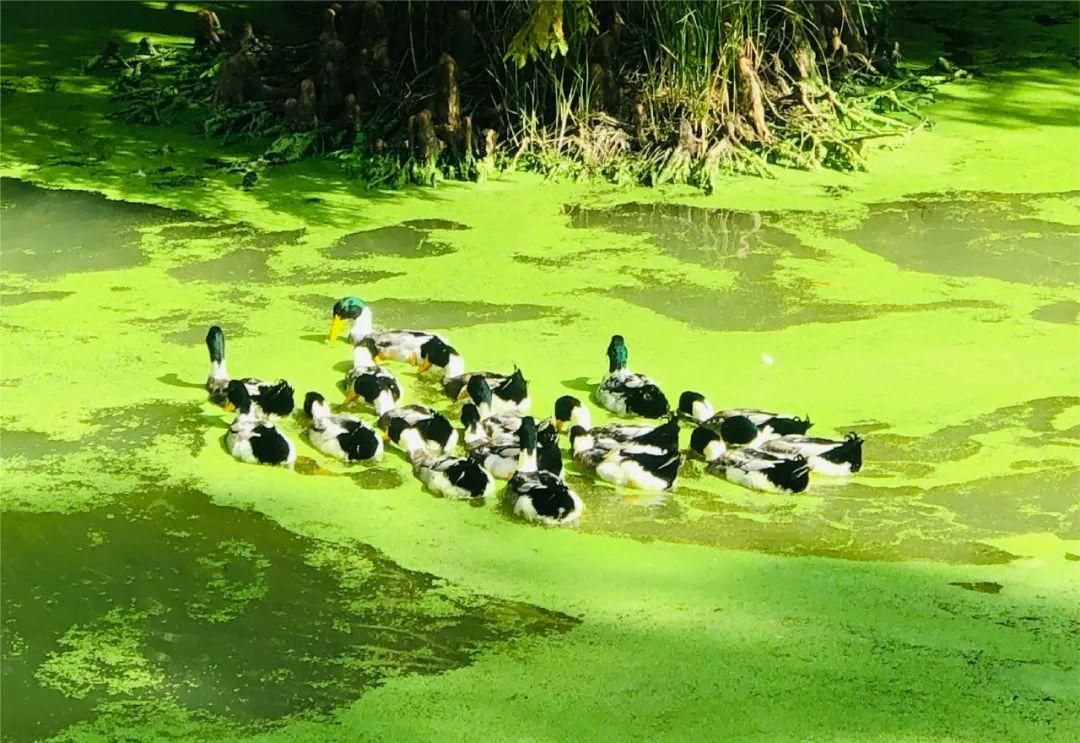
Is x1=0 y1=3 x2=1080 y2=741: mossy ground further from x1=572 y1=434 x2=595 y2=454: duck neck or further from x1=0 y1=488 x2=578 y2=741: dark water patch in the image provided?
x1=572 y1=434 x2=595 y2=454: duck neck

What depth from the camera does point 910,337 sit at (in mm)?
6527

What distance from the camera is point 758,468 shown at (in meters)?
5.32

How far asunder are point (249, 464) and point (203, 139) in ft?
13.2

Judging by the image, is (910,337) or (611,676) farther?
(910,337)

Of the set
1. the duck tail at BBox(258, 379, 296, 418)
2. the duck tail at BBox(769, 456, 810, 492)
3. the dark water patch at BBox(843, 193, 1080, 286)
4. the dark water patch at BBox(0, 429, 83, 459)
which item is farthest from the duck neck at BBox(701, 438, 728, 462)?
the dark water patch at BBox(843, 193, 1080, 286)

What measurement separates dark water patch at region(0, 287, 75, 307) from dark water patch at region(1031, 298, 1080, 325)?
384 centimetres

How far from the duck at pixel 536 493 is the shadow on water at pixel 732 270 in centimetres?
167

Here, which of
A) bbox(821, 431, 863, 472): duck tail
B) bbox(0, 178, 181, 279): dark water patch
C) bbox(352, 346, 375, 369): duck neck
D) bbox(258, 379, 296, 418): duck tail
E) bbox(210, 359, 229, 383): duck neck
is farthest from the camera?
bbox(0, 178, 181, 279): dark water patch

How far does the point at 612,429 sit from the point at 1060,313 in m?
2.17

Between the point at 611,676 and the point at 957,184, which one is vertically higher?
the point at 957,184

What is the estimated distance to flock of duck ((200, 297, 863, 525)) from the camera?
17.3 feet

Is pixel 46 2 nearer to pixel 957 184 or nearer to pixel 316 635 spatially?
pixel 957 184

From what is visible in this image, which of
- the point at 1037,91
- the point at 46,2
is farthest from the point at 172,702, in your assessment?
the point at 46,2

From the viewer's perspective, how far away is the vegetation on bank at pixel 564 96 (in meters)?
8.58
